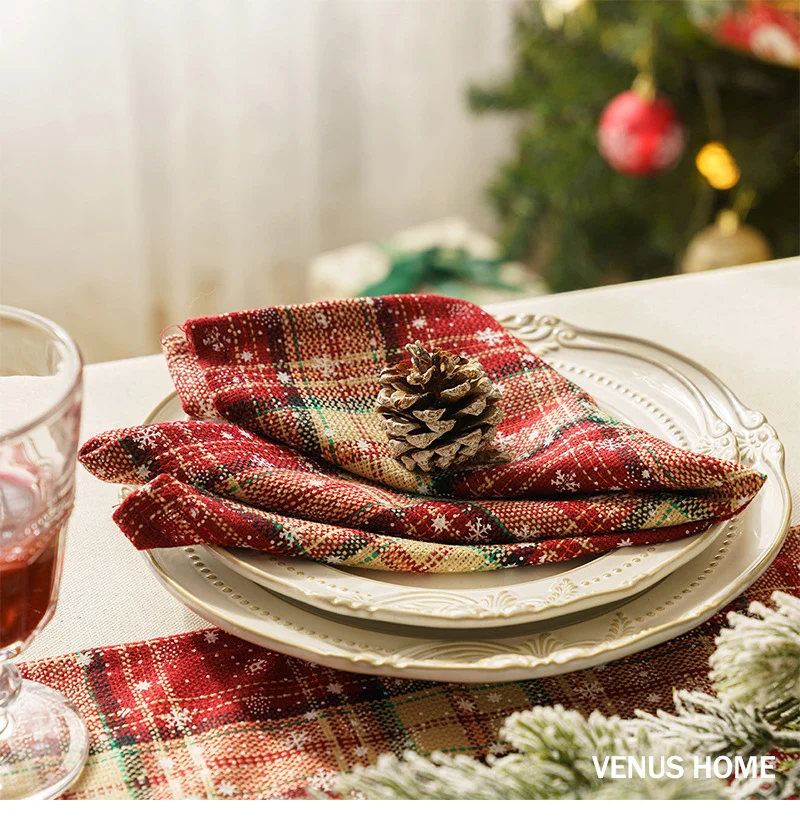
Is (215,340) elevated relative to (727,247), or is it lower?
elevated

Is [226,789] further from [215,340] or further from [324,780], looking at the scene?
[215,340]

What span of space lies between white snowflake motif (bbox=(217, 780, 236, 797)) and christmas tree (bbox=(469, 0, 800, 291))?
4.69ft

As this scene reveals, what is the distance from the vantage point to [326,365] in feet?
2.19

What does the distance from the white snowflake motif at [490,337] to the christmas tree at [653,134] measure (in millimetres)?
1086

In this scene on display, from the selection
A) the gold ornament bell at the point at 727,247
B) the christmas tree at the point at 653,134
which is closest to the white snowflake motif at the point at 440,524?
the christmas tree at the point at 653,134

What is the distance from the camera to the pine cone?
0.58 metres

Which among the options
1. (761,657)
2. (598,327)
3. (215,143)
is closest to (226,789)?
(761,657)

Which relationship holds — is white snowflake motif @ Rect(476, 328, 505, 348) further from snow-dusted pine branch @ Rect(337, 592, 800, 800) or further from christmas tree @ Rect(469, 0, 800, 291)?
christmas tree @ Rect(469, 0, 800, 291)

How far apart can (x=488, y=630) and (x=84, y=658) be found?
219mm

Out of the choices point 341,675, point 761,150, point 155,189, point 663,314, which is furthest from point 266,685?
point 155,189

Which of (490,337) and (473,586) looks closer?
(473,586)

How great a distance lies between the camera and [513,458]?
60 cm
